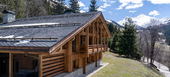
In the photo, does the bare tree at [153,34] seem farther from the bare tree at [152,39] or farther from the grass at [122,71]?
the grass at [122,71]

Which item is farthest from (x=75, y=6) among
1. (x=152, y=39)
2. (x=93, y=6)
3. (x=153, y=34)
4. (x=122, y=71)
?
(x=122, y=71)

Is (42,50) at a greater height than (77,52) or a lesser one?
greater

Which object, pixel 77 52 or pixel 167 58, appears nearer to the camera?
pixel 77 52

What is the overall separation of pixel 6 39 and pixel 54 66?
3.61 m

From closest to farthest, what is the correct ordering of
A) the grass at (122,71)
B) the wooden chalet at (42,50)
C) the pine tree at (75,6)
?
the wooden chalet at (42,50)
the grass at (122,71)
the pine tree at (75,6)

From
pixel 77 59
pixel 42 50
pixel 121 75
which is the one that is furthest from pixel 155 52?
pixel 42 50

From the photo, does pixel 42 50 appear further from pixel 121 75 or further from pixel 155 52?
pixel 155 52

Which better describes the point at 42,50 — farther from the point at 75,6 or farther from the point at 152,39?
the point at 75,6

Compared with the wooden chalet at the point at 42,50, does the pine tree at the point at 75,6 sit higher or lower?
higher

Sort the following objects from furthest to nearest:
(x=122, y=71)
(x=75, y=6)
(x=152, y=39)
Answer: (x=75, y=6) < (x=152, y=39) < (x=122, y=71)

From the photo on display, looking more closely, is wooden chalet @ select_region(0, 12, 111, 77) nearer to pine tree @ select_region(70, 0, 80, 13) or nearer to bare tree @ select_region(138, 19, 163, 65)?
bare tree @ select_region(138, 19, 163, 65)

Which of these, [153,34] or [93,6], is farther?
[93,6]

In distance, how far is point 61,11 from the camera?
49.3m

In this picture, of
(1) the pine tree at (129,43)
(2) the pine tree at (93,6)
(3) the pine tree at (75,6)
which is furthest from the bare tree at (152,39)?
(3) the pine tree at (75,6)
